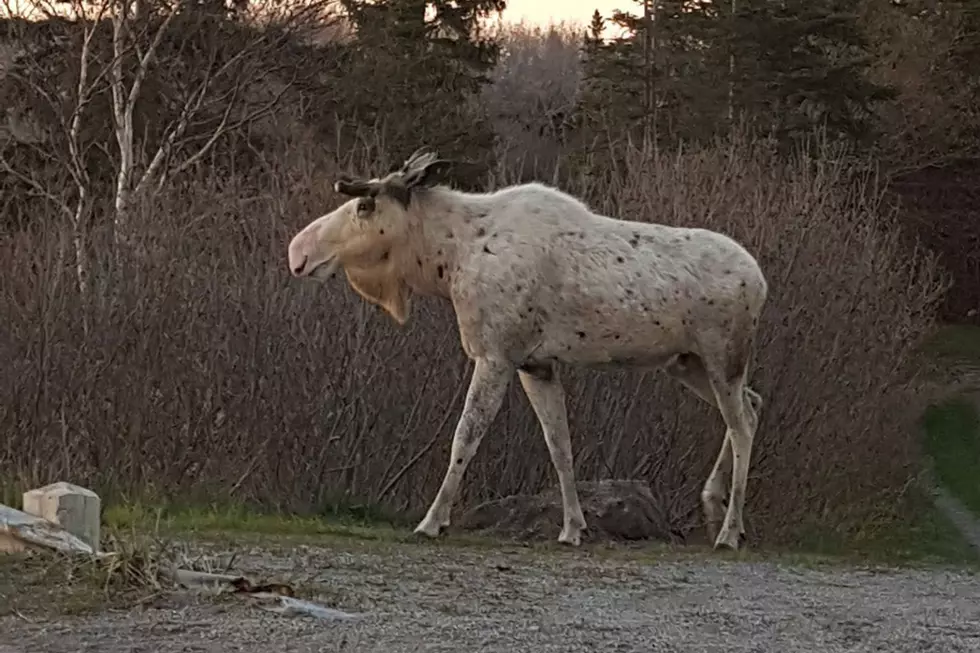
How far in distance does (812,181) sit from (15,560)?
1781 centimetres

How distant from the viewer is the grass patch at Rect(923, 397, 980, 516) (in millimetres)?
31828

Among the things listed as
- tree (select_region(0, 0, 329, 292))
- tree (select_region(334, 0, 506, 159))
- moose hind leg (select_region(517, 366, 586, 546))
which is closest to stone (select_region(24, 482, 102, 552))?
moose hind leg (select_region(517, 366, 586, 546))

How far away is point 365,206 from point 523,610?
4.73 metres

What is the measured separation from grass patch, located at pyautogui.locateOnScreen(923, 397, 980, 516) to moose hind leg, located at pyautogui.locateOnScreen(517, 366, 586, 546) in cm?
1904

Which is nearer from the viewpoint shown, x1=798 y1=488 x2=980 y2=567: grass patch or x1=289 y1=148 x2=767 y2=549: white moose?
x1=289 y1=148 x2=767 y2=549: white moose

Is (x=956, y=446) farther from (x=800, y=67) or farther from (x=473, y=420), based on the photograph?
(x=473, y=420)

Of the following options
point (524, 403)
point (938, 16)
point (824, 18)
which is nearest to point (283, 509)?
point (524, 403)

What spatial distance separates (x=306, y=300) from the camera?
18.2 meters

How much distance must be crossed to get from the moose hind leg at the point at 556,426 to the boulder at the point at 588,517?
34 cm

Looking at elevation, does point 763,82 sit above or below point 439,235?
above

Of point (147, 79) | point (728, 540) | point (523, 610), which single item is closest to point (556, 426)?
point (728, 540)

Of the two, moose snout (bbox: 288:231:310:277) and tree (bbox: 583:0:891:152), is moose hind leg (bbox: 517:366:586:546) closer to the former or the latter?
moose snout (bbox: 288:231:310:277)

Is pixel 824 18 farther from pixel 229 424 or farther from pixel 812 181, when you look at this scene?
Answer: pixel 229 424

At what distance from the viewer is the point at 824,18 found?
1703 inches
